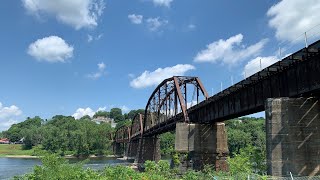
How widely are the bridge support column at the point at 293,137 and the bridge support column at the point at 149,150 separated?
282ft

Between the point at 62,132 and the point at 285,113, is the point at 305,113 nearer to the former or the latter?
the point at 285,113

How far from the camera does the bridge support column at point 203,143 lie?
53.1 m

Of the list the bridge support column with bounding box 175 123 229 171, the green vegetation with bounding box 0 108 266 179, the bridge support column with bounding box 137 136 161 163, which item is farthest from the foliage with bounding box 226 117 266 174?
the bridge support column with bounding box 137 136 161 163

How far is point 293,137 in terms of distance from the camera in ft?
89.6

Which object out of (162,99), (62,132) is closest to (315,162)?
(162,99)

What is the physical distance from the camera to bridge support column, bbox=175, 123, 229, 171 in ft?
174

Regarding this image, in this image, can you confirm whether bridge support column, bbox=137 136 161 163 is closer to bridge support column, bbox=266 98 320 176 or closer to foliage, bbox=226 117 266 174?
foliage, bbox=226 117 266 174

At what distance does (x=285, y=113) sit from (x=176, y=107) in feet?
147

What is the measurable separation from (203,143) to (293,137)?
90.4 feet

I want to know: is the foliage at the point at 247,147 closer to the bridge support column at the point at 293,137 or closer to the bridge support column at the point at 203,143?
the bridge support column at the point at 203,143

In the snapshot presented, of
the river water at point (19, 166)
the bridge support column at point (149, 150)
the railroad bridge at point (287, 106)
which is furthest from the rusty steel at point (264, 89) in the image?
the bridge support column at point (149, 150)

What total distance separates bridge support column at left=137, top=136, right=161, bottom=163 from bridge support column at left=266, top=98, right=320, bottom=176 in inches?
3382

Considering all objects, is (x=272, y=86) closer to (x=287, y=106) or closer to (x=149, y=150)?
(x=287, y=106)

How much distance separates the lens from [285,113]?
27.8 metres
